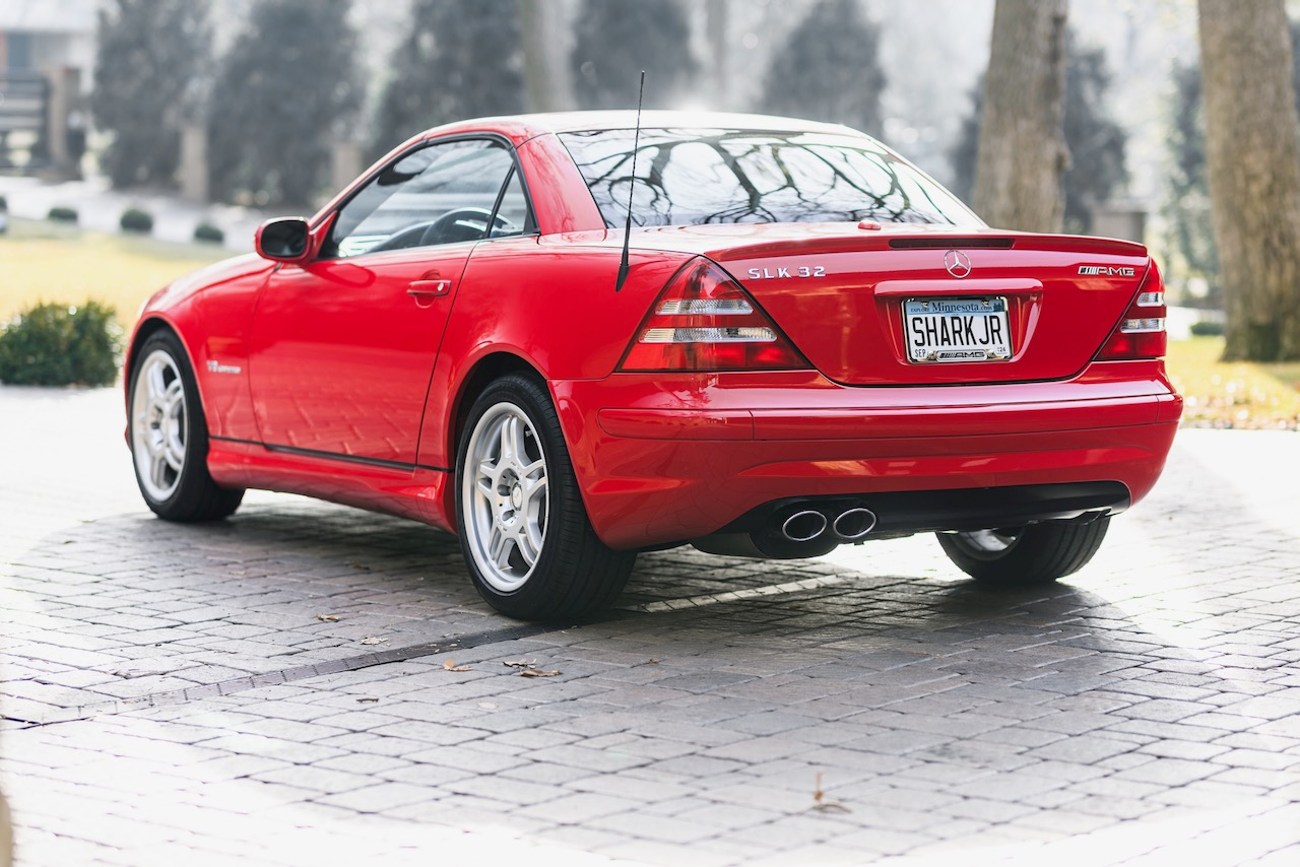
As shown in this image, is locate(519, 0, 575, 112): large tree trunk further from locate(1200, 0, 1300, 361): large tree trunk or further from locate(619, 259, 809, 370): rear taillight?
locate(619, 259, 809, 370): rear taillight

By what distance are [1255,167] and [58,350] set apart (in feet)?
31.8

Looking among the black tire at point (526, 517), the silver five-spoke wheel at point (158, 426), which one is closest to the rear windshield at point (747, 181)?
the black tire at point (526, 517)

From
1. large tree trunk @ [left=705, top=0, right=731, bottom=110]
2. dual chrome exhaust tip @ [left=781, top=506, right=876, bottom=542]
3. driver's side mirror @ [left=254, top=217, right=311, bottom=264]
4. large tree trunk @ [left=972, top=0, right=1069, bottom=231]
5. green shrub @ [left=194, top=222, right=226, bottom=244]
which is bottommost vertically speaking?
green shrub @ [left=194, top=222, right=226, bottom=244]

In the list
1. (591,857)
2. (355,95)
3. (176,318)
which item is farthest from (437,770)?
(355,95)

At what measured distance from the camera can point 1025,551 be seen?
7.26 meters

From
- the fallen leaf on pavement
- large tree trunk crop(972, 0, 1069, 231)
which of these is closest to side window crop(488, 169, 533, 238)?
the fallen leaf on pavement

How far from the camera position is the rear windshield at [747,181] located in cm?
651

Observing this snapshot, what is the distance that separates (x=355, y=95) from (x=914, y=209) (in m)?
38.4

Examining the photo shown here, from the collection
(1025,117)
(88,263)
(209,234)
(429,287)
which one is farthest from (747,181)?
(209,234)

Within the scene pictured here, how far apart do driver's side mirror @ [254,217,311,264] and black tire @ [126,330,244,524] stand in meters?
1.00

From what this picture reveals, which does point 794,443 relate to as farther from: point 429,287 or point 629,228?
point 429,287

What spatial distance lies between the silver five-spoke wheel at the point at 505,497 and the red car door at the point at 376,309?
0.37m

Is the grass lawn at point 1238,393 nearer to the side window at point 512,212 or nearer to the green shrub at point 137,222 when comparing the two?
the side window at point 512,212

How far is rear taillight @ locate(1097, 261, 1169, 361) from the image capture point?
6328 mm
